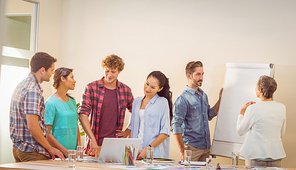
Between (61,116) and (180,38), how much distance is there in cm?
248

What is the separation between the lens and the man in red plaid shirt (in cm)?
349

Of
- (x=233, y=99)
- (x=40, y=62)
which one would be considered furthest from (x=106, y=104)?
(x=233, y=99)

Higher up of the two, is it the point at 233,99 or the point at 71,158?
the point at 233,99

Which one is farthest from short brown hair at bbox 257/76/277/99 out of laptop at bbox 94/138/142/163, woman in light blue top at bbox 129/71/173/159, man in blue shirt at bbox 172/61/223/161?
laptop at bbox 94/138/142/163

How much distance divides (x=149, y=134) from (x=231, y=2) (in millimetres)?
2560

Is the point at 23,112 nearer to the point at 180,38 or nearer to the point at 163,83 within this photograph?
the point at 163,83

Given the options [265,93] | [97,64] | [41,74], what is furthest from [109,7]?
[265,93]

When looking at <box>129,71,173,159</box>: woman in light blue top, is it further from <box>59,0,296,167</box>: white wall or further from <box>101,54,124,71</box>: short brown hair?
<box>59,0,296,167</box>: white wall

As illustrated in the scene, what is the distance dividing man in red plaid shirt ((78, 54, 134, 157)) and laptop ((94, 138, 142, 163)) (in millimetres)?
782

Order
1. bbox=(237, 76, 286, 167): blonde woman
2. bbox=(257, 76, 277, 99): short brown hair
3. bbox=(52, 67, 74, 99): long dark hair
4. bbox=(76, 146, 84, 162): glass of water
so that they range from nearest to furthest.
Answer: bbox=(76, 146, 84, 162): glass of water → bbox=(237, 76, 286, 167): blonde woman → bbox=(257, 76, 277, 99): short brown hair → bbox=(52, 67, 74, 99): long dark hair

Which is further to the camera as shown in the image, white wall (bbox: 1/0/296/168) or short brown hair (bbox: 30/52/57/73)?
white wall (bbox: 1/0/296/168)

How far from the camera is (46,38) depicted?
535 centimetres

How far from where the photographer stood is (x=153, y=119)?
3096 millimetres

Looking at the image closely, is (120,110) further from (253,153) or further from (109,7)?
(109,7)
